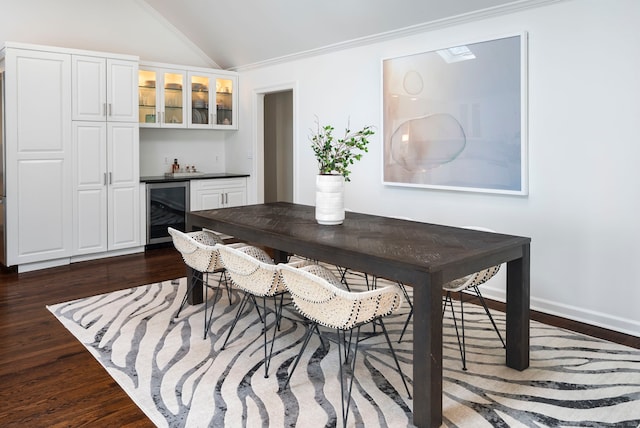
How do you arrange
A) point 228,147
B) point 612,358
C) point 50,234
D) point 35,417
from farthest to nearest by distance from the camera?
point 228,147 → point 50,234 → point 612,358 → point 35,417

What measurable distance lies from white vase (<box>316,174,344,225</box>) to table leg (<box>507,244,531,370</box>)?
1.10m

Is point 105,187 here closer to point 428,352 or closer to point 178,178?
point 178,178

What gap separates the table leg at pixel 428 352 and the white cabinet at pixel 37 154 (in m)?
4.26

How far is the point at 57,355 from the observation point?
3.07m

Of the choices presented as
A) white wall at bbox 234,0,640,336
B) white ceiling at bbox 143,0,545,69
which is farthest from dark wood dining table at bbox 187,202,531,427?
white ceiling at bbox 143,0,545,69

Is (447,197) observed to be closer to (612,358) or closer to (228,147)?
(612,358)

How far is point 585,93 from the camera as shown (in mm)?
3500

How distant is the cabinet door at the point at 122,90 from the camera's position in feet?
17.7

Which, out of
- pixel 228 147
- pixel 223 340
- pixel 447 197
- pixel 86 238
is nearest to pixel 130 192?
pixel 86 238

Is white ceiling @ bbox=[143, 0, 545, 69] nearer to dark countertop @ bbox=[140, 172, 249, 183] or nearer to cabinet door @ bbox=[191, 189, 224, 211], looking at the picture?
dark countertop @ bbox=[140, 172, 249, 183]

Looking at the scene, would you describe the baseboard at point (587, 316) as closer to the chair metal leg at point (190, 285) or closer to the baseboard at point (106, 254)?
the chair metal leg at point (190, 285)

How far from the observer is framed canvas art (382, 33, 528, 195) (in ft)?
12.7

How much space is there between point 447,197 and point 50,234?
3932 millimetres

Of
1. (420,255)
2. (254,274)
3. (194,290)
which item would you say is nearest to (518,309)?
(420,255)
